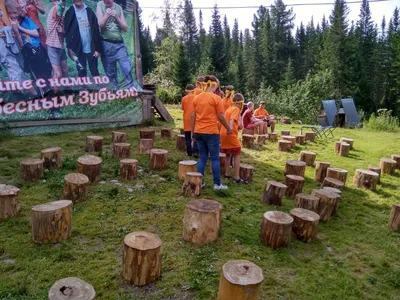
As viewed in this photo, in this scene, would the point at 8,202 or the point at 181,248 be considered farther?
the point at 8,202

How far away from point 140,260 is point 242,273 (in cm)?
100

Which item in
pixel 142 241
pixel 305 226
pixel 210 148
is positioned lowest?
pixel 305 226

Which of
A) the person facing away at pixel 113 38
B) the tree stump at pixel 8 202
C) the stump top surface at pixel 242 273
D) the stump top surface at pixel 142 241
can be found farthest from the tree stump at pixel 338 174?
the person facing away at pixel 113 38

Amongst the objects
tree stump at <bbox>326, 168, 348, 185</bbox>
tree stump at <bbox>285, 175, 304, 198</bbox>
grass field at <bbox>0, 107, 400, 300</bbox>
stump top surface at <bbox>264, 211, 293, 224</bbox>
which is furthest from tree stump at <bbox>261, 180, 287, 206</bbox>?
tree stump at <bbox>326, 168, 348, 185</bbox>

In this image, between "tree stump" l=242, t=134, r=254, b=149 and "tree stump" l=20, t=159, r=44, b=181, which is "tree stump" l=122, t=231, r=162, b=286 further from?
"tree stump" l=242, t=134, r=254, b=149

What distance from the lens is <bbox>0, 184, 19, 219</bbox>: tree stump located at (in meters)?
4.54

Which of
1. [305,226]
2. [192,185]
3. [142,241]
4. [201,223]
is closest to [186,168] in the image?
[192,185]

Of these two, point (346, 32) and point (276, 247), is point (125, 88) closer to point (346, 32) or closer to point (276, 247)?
point (276, 247)

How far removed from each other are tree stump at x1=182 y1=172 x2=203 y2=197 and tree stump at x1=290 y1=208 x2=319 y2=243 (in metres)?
1.75

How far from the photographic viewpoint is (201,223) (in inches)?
162

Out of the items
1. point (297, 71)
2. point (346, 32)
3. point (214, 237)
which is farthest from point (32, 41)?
point (297, 71)

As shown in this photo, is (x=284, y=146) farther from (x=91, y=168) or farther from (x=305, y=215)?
(x=91, y=168)

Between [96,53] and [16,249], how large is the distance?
8821 mm

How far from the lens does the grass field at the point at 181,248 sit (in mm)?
3395
